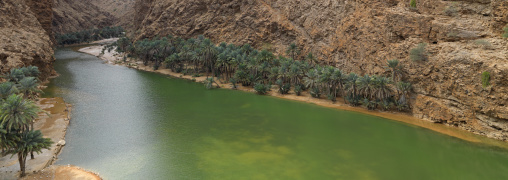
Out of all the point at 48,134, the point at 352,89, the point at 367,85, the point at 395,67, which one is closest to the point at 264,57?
the point at 352,89

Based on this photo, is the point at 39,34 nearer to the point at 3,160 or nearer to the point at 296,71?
the point at 3,160

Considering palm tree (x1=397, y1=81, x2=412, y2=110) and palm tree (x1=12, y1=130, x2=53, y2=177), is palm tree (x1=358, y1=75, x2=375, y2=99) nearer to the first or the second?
palm tree (x1=397, y1=81, x2=412, y2=110)

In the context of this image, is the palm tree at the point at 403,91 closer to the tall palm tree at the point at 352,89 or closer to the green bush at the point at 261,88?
the tall palm tree at the point at 352,89

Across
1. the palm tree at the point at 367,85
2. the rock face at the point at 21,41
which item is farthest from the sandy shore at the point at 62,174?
the palm tree at the point at 367,85

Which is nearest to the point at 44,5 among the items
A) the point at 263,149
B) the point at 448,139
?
the point at 263,149

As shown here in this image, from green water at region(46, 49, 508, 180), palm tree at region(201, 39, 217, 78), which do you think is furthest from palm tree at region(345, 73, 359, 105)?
palm tree at region(201, 39, 217, 78)
